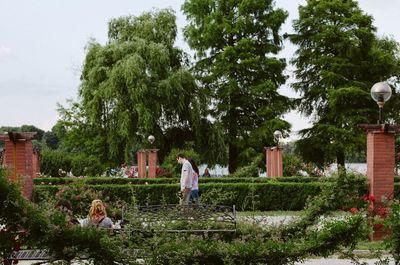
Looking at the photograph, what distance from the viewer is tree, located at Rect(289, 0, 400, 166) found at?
129 ft

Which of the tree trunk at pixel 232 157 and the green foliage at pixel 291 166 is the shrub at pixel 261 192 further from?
the tree trunk at pixel 232 157

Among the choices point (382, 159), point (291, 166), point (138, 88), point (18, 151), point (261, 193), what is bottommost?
point (261, 193)

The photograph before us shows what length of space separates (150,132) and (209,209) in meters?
26.2

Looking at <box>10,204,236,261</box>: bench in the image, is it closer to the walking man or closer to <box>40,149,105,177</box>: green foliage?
the walking man

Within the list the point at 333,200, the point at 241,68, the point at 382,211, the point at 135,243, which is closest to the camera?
the point at 135,243

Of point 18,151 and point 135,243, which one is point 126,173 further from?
point 135,243

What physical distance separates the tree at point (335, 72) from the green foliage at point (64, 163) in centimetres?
1232

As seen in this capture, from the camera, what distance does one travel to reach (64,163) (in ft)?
123

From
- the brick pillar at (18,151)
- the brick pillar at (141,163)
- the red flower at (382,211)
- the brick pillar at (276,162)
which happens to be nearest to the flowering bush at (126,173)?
the brick pillar at (141,163)

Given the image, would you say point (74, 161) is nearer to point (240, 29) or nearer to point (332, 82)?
point (240, 29)

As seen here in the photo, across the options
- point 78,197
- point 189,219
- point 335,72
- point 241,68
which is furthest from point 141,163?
point 189,219

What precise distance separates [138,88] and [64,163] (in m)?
5.70

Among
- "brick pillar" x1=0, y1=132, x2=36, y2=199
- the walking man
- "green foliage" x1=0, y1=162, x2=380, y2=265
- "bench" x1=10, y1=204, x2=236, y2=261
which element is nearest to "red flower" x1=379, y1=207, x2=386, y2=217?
"bench" x1=10, y1=204, x2=236, y2=261

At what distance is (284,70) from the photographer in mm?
42594
